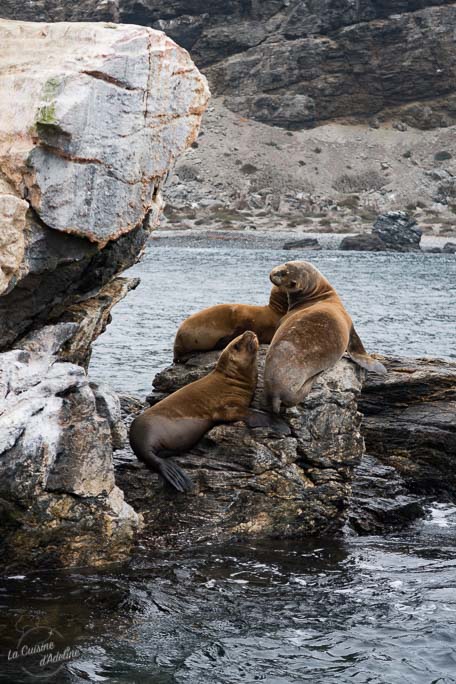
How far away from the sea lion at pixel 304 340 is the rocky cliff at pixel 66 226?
1.63m

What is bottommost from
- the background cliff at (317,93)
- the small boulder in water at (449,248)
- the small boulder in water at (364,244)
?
the small boulder in water at (449,248)

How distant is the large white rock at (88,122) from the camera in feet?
25.6

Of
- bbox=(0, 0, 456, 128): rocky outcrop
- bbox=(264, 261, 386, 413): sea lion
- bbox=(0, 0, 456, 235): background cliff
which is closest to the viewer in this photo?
bbox=(264, 261, 386, 413): sea lion

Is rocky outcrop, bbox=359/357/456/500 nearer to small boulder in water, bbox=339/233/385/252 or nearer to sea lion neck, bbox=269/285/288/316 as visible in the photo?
sea lion neck, bbox=269/285/288/316

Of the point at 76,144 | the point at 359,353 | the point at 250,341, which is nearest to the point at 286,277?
the point at 359,353

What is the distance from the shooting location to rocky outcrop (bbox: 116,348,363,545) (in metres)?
8.55

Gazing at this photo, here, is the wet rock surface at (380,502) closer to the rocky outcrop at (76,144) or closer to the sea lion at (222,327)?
the sea lion at (222,327)

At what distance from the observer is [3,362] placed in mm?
7785

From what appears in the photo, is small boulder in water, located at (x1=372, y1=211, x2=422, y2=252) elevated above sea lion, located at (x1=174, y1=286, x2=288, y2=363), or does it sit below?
below

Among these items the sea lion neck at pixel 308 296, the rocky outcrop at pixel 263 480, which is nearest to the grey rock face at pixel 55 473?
the rocky outcrop at pixel 263 480

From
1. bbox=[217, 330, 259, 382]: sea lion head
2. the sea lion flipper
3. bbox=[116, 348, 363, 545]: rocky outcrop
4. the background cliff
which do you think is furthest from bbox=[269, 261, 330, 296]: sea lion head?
the background cliff

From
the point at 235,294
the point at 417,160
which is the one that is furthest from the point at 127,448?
the point at 417,160

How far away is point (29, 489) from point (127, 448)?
7.14ft

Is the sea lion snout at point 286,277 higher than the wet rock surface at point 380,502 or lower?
higher
